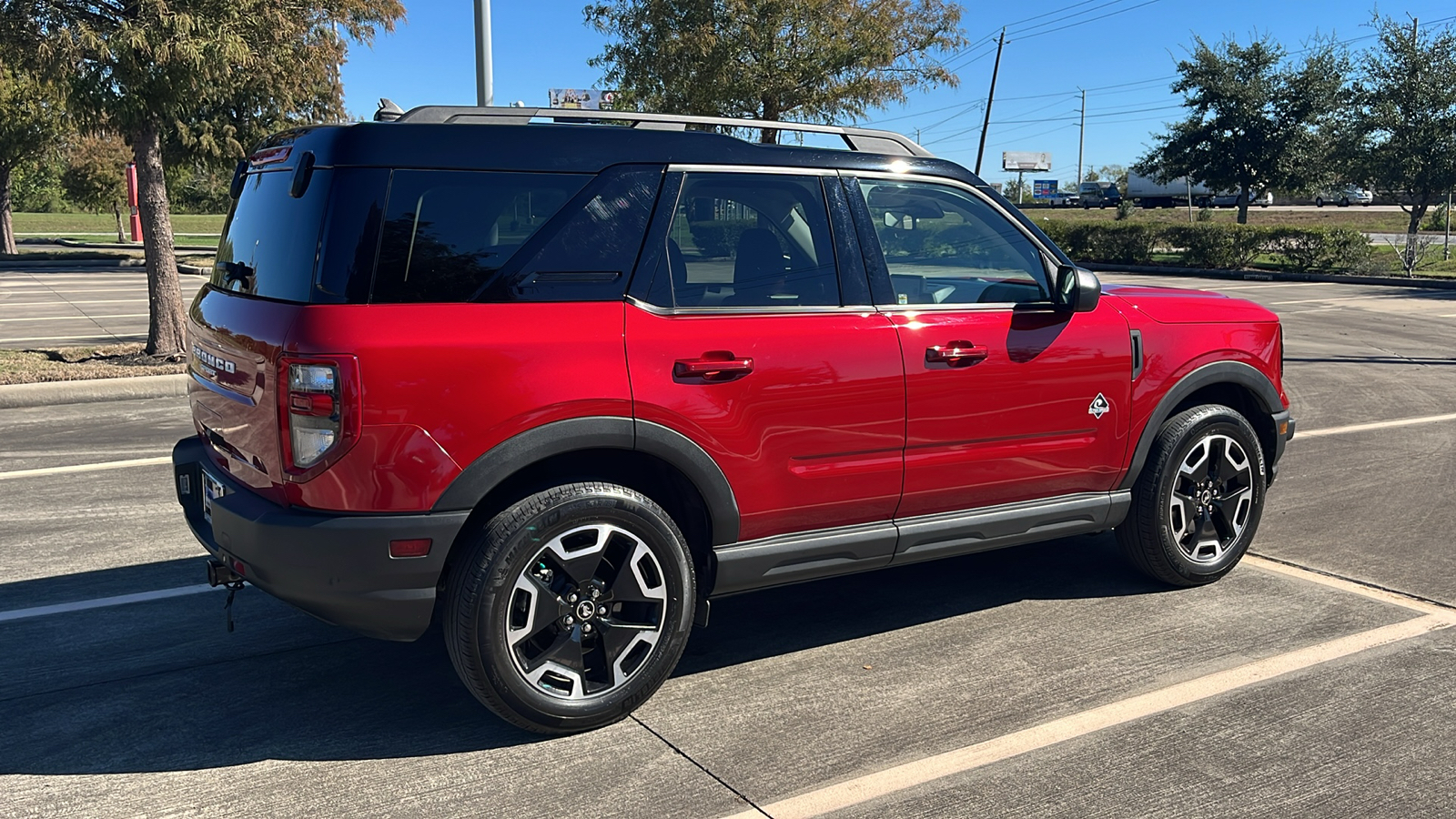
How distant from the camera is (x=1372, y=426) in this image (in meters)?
9.02

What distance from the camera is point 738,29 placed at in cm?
2502

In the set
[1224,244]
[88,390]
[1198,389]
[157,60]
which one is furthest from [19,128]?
[1198,389]

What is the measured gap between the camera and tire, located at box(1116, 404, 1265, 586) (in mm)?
4961

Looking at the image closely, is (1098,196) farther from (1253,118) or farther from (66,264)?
(66,264)

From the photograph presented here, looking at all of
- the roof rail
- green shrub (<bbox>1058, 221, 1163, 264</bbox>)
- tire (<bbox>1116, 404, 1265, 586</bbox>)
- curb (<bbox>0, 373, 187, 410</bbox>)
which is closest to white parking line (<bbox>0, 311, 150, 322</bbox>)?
curb (<bbox>0, 373, 187, 410</bbox>)

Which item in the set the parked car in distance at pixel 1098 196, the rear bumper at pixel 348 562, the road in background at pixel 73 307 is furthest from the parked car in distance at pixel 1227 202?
the rear bumper at pixel 348 562

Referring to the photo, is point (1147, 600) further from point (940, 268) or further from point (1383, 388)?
point (1383, 388)

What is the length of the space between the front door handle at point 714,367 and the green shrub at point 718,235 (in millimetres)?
380

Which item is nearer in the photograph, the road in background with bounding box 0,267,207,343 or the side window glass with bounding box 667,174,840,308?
the side window glass with bounding box 667,174,840,308

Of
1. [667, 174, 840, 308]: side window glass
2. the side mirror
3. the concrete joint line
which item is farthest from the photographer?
the concrete joint line

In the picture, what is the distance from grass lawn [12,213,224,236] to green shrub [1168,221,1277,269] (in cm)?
3594

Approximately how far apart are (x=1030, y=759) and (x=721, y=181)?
216cm

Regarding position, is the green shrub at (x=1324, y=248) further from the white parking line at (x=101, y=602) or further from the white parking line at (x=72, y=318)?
the white parking line at (x=101, y=602)

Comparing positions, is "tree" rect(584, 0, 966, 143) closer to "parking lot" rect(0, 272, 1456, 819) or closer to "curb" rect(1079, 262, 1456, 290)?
"curb" rect(1079, 262, 1456, 290)
